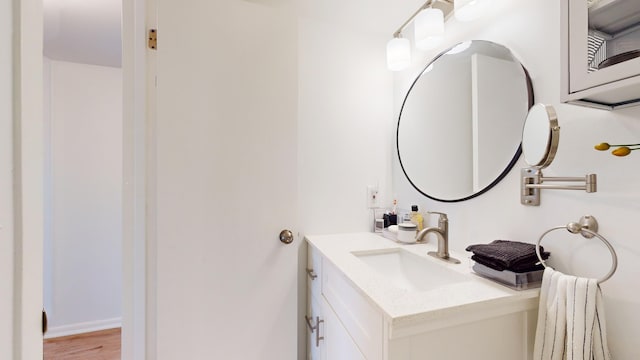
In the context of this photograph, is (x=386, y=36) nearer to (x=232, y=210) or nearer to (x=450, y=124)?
(x=450, y=124)

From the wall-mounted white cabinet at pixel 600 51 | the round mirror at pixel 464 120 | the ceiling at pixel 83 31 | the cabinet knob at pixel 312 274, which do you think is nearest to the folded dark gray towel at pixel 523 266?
the round mirror at pixel 464 120

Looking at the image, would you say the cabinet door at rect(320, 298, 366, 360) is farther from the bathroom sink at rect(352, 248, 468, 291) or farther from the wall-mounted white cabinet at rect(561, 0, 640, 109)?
the wall-mounted white cabinet at rect(561, 0, 640, 109)

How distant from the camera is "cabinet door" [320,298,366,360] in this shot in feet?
2.88

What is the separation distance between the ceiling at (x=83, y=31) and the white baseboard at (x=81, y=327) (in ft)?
6.84

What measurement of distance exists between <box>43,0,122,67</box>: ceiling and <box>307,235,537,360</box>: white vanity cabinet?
193 cm

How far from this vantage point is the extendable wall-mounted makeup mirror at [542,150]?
75 centimetres

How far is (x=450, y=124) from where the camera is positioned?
4.11 ft

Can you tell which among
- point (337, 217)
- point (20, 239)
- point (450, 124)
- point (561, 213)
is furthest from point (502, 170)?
point (20, 239)

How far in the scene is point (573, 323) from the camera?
2.14ft

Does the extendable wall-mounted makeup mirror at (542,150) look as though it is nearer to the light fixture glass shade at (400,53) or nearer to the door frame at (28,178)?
the light fixture glass shade at (400,53)

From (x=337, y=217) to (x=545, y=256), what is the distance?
3.08 ft

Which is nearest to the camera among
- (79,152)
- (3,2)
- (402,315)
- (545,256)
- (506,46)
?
(3,2)

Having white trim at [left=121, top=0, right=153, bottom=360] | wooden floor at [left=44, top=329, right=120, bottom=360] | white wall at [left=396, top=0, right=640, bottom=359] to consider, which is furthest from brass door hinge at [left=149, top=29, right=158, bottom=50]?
wooden floor at [left=44, top=329, right=120, bottom=360]

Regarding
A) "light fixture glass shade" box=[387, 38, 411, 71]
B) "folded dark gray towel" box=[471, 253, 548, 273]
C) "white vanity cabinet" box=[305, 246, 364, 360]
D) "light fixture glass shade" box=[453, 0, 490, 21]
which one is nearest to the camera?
"folded dark gray towel" box=[471, 253, 548, 273]
